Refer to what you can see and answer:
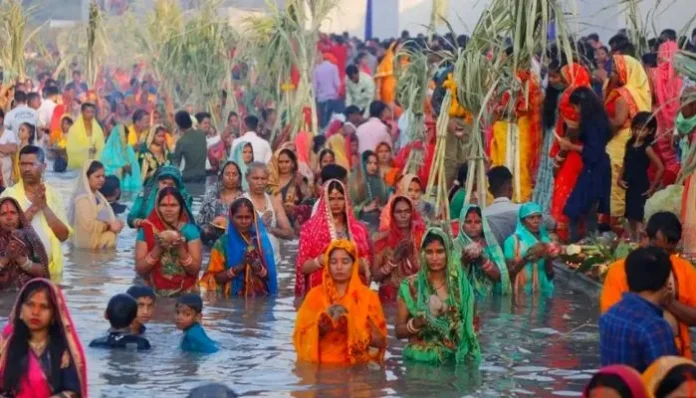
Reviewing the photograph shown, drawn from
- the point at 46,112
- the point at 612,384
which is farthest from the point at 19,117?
the point at 612,384

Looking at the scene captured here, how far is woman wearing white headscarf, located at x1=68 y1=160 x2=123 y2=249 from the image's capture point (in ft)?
54.5

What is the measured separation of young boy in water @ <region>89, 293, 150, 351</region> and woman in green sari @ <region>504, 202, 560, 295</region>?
3.24 meters

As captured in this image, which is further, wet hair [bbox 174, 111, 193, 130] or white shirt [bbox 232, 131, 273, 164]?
wet hair [bbox 174, 111, 193, 130]

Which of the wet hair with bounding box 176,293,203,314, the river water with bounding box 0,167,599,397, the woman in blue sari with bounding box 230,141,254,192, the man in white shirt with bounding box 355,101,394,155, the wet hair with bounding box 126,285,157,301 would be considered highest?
the man in white shirt with bounding box 355,101,394,155

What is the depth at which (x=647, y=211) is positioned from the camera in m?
13.3

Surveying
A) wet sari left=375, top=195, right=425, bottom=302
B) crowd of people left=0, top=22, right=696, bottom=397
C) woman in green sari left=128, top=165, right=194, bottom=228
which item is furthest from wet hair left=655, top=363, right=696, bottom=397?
woman in green sari left=128, top=165, right=194, bottom=228

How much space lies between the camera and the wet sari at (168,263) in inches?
500

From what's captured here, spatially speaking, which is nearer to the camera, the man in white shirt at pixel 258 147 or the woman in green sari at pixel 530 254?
the woman in green sari at pixel 530 254

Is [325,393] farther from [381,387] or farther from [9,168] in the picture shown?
[9,168]

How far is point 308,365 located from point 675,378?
4698mm

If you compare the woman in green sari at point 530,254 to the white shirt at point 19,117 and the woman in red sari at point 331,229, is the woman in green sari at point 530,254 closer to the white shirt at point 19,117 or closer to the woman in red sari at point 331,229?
the woman in red sari at point 331,229

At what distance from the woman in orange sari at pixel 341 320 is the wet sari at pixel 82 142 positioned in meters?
15.4

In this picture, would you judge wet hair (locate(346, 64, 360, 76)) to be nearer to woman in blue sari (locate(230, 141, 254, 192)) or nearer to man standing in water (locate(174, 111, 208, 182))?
man standing in water (locate(174, 111, 208, 182))

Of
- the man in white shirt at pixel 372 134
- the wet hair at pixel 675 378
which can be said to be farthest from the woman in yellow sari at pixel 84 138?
the wet hair at pixel 675 378
